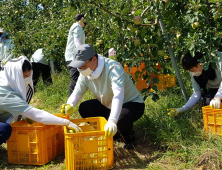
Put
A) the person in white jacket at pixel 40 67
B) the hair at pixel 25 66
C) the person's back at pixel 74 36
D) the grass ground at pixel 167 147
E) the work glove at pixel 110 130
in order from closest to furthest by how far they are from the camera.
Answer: the work glove at pixel 110 130
the grass ground at pixel 167 147
the hair at pixel 25 66
the person's back at pixel 74 36
the person in white jacket at pixel 40 67

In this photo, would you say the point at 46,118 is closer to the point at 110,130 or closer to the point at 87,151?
the point at 87,151

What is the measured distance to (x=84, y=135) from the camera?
201 cm

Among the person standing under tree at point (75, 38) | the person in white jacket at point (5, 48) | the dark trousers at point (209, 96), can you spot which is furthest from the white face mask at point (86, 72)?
the person in white jacket at point (5, 48)

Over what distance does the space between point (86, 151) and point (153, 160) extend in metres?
0.62

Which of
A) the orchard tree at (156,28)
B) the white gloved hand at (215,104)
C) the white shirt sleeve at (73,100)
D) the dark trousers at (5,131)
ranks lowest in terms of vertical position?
the dark trousers at (5,131)

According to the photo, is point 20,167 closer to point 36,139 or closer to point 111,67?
point 36,139

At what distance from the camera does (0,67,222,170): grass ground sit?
212cm

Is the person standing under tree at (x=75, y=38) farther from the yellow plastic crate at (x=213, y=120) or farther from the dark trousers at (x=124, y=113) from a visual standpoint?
the yellow plastic crate at (x=213, y=120)

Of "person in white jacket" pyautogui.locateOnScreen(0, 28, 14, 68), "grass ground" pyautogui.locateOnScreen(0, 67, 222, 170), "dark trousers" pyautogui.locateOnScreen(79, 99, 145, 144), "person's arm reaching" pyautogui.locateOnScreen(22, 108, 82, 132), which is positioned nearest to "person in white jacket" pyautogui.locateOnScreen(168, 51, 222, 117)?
"grass ground" pyautogui.locateOnScreen(0, 67, 222, 170)

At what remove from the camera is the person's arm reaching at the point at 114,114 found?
1993 millimetres

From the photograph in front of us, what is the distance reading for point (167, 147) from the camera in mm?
2475

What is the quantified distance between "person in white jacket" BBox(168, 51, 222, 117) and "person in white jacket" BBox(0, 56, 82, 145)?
1197 mm

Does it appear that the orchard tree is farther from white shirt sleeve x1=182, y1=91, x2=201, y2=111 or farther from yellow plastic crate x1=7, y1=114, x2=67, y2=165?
yellow plastic crate x1=7, y1=114, x2=67, y2=165

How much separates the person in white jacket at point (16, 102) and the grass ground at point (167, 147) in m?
0.39
